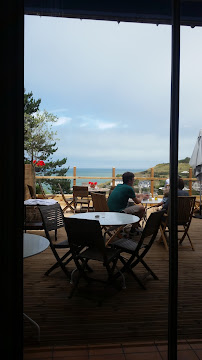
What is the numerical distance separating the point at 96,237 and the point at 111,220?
1.89 feet

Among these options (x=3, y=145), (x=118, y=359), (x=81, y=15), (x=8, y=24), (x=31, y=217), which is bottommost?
(x=118, y=359)

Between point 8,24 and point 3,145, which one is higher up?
point 8,24

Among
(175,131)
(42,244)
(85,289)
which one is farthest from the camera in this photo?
(85,289)

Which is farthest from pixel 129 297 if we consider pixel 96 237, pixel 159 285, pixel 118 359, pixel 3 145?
pixel 3 145

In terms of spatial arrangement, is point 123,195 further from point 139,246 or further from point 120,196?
point 139,246

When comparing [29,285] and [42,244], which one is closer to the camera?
[42,244]

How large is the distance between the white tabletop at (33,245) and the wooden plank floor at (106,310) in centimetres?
57

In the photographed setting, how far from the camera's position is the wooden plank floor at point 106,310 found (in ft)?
6.08

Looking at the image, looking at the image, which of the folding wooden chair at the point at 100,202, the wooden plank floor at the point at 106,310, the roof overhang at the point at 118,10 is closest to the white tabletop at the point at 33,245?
the wooden plank floor at the point at 106,310

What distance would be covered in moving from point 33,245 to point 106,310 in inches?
33.7

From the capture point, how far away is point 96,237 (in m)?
2.32

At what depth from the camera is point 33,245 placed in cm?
176

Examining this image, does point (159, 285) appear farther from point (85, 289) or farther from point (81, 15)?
point (81, 15)

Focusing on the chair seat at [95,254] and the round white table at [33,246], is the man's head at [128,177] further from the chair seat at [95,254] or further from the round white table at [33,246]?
the round white table at [33,246]
